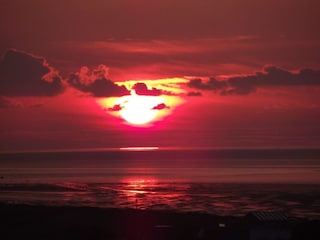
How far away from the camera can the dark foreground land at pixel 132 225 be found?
121 ft

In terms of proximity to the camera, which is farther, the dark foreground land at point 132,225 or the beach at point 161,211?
the beach at point 161,211

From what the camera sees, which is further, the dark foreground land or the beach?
the beach

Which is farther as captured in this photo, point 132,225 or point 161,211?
point 161,211

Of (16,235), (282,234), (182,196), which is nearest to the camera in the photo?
(282,234)

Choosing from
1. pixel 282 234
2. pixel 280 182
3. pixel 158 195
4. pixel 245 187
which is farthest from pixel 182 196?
pixel 282 234

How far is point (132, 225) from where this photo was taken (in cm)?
4881

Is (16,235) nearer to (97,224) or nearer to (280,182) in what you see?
(97,224)

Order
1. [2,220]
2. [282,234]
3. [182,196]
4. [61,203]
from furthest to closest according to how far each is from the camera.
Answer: [182,196] < [61,203] < [2,220] < [282,234]

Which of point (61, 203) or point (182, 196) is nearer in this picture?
point (61, 203)

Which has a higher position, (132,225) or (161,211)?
(161,211)

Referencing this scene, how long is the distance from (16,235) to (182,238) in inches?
527

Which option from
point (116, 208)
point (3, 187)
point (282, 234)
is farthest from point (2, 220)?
point (3, 187)

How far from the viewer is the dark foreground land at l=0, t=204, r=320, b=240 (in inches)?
1455

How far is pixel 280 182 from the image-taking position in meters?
93.1
